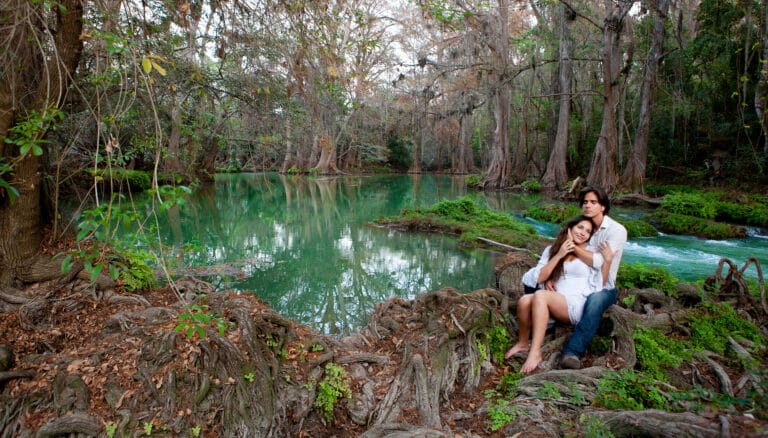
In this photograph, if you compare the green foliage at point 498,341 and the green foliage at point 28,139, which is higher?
the green foliage at point 28,139

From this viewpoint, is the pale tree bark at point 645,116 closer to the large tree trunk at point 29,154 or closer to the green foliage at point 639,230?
the green foliage at point 639,230

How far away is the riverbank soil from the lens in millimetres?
2283

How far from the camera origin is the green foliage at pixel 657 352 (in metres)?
2.76

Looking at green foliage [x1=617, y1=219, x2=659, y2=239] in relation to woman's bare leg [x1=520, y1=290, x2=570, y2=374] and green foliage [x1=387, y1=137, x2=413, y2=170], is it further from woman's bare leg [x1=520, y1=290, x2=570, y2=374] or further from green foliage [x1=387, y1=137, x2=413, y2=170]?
green foliage [x1=387, y1=137, x2=413, y2=170]

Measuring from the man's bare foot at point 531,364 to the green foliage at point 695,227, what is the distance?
29.7 feet

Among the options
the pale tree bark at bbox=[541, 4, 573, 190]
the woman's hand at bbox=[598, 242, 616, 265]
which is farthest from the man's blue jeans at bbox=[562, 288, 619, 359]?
the pale tree bark at bbox=[541, 4, 573, 190]

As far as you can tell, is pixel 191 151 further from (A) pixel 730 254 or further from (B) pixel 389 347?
(A) pixel 730 254

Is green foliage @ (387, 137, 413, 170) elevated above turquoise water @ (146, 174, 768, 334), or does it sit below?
above

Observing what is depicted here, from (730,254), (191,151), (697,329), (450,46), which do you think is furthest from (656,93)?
(191,151)

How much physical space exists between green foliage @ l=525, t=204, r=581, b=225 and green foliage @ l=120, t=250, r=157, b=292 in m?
9.95

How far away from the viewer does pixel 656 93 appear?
57.3 feet

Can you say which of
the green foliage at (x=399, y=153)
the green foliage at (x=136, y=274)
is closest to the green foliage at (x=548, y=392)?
the green foliage at (x=136, y=274)

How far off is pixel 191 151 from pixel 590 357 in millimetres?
5243

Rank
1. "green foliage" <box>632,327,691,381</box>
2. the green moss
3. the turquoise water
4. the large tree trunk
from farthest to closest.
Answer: the green moss
the turquoise water
the large tree trunk
"green foliage" <box>632,327,691,381</box>
